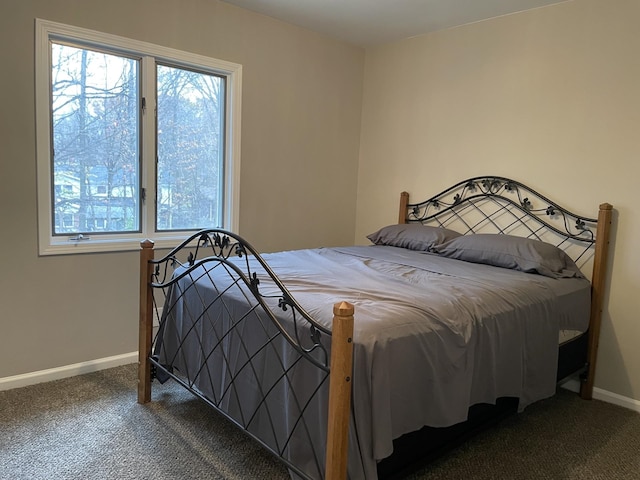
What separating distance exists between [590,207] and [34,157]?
3258 millimetres

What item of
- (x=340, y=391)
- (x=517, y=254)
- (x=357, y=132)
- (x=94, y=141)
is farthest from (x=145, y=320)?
(x=357, y=132)

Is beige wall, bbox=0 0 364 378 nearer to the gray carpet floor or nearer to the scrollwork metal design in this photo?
the gray carpet floor

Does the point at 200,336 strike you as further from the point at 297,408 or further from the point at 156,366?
the point at 297,408

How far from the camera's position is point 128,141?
121 inches

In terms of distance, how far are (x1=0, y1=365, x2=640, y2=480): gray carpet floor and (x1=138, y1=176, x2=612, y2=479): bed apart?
0.18m

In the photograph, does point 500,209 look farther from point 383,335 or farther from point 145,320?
point 145,320

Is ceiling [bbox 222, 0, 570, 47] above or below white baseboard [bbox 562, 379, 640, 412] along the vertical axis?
above

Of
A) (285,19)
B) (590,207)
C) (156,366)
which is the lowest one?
(156,366)

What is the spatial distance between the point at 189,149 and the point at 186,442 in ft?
6.50

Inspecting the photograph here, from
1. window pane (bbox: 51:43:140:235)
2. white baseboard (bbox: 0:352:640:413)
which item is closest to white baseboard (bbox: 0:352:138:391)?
white baseboard (bbox: 0:352:640:413)

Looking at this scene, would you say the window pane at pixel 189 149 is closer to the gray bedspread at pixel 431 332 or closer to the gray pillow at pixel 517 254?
the gray bedspread at pixel 431 332

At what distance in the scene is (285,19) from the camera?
353 centimetres

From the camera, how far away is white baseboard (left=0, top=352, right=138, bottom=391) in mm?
2684

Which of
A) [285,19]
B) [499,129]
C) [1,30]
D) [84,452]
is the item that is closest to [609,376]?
[499,129]
